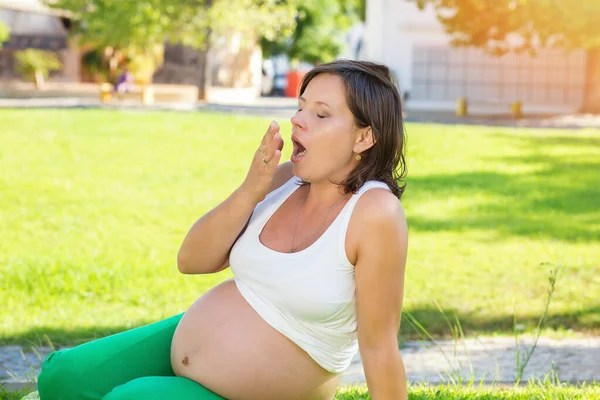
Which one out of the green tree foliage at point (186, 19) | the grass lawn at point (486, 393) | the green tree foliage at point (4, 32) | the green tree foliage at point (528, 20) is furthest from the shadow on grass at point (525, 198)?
the green tree foliage at point (4, 32)

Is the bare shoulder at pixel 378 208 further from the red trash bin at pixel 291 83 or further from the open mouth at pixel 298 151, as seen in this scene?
the red trash bin at pixel 291 83

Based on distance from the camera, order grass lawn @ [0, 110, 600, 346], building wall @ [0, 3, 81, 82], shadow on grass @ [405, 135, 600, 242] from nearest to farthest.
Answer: grass lawn @ [0, 110, 600, 346], shadow on grass @ [405, 135, 600, 242], building wall @ [0, 3, 81, 82]

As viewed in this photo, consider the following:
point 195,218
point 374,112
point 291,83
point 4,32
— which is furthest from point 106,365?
point 291,83

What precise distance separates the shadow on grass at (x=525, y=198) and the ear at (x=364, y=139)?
642cm

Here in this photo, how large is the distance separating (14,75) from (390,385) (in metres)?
41.7

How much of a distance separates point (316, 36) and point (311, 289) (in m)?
42.3

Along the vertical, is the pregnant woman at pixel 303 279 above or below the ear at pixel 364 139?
below

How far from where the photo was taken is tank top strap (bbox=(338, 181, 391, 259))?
2469 mm

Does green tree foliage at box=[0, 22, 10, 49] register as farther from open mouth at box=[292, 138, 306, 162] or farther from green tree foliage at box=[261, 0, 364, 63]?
open mouth at box=[292, 138, 306, 162]

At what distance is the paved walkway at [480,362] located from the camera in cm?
444

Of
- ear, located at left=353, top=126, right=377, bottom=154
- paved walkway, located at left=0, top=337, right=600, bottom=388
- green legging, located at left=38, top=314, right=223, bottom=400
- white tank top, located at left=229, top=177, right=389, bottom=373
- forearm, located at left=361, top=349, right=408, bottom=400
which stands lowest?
paved walkway, located at left=0, top=337, right=600, bottom=388

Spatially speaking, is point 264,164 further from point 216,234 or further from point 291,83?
point 291,83

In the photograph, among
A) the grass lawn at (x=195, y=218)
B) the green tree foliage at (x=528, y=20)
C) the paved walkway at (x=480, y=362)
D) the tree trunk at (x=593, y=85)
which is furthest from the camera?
the tree trunk at (x=593, y=85)

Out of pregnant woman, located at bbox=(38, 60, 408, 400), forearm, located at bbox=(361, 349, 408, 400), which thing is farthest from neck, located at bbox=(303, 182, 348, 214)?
forearm, located at bbox=(361, 349, 408, 400)
